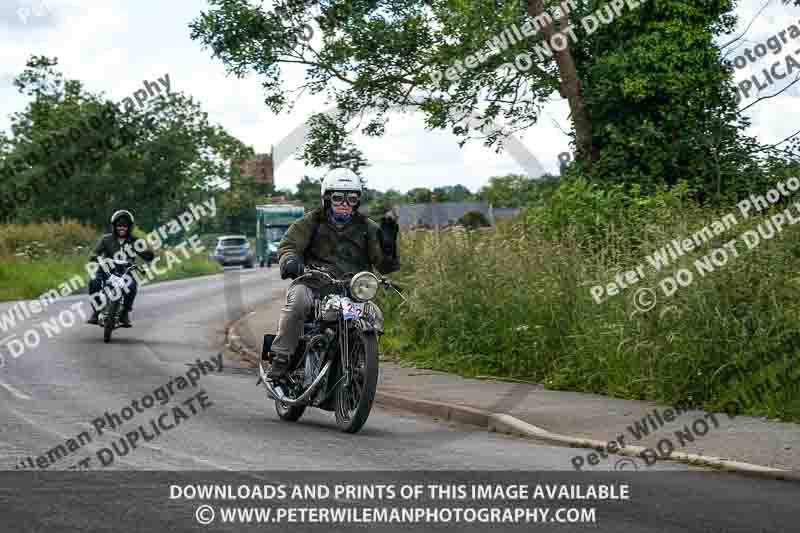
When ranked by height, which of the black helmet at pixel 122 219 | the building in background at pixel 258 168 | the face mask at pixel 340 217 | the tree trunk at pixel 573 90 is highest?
the building in background at pixel 258 168

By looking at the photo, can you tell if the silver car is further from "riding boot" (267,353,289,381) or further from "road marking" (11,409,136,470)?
"riding boot" (267,353,289,381)

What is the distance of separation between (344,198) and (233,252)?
5953cm

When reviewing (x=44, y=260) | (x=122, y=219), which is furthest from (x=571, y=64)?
(x=44, y=260)

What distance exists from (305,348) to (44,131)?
67192 millimetres

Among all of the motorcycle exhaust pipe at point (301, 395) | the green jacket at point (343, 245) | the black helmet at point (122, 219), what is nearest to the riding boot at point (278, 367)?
the motorcycle exhaust pipe at point (301, 395)

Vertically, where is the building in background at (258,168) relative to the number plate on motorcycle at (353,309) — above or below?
above

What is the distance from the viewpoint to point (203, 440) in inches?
424

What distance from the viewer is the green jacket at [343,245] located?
38.6ft

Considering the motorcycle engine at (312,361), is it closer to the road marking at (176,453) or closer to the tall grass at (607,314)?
the road marking at (176,453)

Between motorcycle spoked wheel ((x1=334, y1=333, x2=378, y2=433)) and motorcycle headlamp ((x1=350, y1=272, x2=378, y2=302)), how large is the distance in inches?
13.5

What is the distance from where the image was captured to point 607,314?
565 inches

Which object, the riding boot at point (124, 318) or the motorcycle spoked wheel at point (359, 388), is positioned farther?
the riding boot at point (124, 318)

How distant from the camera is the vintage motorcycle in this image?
10898mm

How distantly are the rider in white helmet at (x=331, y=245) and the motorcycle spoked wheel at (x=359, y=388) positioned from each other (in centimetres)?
73
